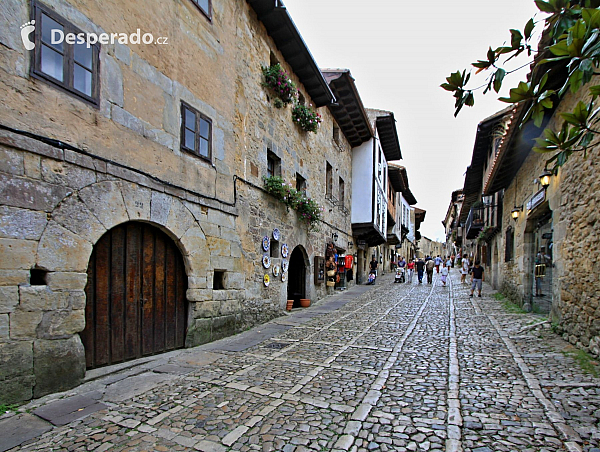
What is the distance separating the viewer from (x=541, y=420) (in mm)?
3273

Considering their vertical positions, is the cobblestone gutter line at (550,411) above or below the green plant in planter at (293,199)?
below

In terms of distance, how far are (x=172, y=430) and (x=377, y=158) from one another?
17.1 m

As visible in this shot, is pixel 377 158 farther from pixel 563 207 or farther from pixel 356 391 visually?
pixel 356 391

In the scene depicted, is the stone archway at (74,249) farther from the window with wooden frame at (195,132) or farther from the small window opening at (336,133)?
the small window opening at (336,133)

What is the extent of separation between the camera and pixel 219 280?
22.9 feet

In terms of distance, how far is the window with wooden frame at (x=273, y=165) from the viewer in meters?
9.36

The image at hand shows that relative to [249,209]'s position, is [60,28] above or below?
above

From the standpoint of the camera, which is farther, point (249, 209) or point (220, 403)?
point (249, 209)

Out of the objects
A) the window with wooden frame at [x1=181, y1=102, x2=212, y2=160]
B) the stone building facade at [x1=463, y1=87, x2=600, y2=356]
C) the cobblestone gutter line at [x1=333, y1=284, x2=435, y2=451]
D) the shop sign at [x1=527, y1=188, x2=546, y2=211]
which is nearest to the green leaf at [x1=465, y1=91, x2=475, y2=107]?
the stone building facade at [x1=463, y1=87, x2=600, y2=356]

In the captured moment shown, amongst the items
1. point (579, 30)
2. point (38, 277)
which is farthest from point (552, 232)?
point (38, 277)

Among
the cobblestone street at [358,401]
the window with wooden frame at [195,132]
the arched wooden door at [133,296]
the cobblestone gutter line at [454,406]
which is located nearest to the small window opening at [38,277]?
the arched wooden door at [133,296]

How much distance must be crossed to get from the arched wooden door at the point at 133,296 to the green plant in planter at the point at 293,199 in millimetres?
3347

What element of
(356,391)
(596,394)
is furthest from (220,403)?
(596,394)

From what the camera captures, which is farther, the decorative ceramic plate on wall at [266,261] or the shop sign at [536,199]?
the decorative ceramic plate on wall at [266,261]
